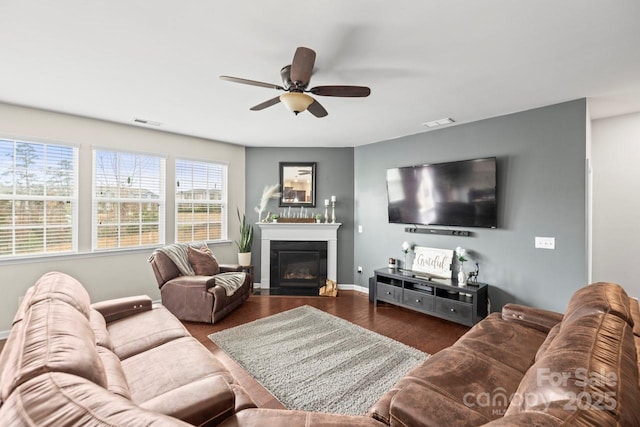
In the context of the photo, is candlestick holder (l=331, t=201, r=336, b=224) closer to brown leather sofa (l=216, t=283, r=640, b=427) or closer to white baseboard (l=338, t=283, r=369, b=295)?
white baseboard (l=338, t=283, r=369, b=295)

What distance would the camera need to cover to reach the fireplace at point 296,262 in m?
5.08

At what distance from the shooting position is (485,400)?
137cm

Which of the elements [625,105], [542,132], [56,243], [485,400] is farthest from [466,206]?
[56,243]

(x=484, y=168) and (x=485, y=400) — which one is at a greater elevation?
(x=484, y=168)

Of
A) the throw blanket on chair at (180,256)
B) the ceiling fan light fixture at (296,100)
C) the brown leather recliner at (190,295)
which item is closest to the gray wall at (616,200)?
the ceiling fan light fixture at (296,100)

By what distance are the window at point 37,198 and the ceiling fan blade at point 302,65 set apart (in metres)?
3.47

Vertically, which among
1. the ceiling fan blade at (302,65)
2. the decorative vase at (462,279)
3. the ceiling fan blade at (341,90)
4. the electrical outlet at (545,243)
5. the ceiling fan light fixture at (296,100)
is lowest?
the decorative vase at (462,279)

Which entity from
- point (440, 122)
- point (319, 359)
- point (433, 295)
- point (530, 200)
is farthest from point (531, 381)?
point (440, 122)

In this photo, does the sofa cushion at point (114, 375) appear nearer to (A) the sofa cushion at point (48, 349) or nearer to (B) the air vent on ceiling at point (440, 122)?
(A) the sofa cushion at point (48, 349)

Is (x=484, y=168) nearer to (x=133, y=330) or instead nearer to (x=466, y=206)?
(x=466, y=206)

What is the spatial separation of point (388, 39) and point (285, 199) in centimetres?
362

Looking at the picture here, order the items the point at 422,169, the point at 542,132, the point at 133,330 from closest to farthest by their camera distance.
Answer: the point at 133,330 → the point at 542,132 → the point at 422,169

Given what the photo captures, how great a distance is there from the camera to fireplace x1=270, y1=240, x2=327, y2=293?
508cm

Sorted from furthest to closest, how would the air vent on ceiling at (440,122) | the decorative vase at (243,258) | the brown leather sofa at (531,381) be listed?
the decorative vase at (243,258)
the air vent on ceiling at (440,122)
the brown leather sofa at (531,381)
